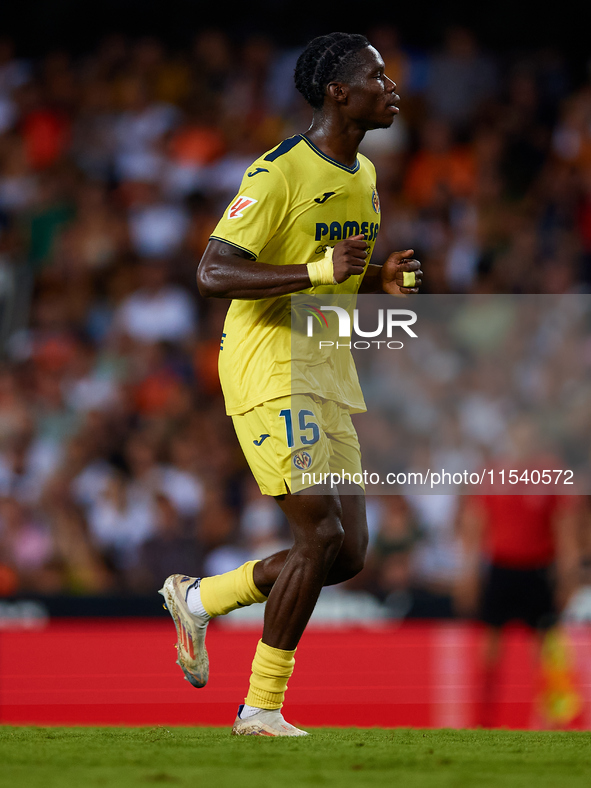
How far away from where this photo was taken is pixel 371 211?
4270 mm

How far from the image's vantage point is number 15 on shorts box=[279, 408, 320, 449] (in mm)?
3912

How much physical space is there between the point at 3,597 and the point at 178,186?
4.85 m

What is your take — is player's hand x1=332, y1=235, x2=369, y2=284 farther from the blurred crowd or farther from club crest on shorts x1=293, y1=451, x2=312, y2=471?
the blurred crowd

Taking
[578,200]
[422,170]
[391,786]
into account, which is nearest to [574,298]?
[578,200]

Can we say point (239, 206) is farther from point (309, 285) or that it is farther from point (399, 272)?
point (399, 272)

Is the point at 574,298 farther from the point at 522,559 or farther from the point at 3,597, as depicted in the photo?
the point at 3,597

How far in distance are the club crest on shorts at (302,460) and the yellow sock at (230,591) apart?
0.55m

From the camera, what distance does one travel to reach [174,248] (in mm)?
10336

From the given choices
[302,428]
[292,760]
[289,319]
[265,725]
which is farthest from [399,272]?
[292,760]

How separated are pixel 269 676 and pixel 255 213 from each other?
174 cm

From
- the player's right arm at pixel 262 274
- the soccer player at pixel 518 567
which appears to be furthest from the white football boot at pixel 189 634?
the soccer player at pixel 518 567

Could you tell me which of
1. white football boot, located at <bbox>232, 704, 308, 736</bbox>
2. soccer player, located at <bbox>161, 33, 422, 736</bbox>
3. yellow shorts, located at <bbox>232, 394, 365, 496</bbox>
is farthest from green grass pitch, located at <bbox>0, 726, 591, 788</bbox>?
yellow shorts, located at <bbox>232, 394, 365, 496</bbox>

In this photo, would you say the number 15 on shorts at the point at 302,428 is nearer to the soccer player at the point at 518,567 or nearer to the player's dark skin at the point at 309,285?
the player's dark skin at the point at 309,285

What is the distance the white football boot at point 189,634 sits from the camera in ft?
14.3
